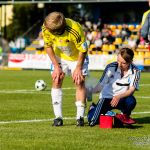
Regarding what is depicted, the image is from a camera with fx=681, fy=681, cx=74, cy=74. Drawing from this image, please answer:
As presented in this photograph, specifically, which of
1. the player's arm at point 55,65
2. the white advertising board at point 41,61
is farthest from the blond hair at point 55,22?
the white advertising board at point 41,61

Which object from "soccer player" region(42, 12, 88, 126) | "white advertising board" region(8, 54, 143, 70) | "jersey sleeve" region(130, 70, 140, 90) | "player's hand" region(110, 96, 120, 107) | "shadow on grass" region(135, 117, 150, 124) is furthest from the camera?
"white advertising board" region(8, 54, 143, 70)

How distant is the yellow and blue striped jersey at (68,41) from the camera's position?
9.97 meters

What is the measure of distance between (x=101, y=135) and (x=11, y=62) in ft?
95.5

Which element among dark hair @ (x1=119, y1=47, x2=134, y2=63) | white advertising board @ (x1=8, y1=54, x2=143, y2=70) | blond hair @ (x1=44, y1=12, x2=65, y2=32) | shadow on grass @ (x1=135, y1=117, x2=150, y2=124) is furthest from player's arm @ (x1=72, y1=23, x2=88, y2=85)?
white advertising board @ (x1=8, y1=54, x2=143, y2=70)

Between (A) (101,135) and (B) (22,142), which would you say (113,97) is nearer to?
(A) (101,135)

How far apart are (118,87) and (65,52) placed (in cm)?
97

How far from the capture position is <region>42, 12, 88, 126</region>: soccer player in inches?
388

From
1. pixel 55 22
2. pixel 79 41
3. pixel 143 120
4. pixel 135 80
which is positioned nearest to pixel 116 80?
pixel 135 80

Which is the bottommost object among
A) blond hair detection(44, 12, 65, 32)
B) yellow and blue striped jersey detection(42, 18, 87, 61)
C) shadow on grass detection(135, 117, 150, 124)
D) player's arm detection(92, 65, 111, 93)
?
shadow on grass detection(135, 117, 150, 124)

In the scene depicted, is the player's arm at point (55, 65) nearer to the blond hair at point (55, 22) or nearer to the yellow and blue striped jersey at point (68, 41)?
the yellow and blue striped jersey at point (68, 41)

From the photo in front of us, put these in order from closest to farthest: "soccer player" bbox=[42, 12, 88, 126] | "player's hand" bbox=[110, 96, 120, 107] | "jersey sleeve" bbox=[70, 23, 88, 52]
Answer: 1. "soccer player" bbox=[42, 12, 88, 126]
2. "jersey sleeve" bbox=[70, 23, 88, 52]
3. "player's hand" bbox=[110, 96, 120, 107]

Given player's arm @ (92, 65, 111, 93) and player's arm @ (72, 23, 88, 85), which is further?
player's arm @ (92, 65, 111, 93)

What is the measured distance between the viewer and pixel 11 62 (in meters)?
37.7

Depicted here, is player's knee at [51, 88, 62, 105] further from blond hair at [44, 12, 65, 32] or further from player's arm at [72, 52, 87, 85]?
blond hair at [44, 12, 65, 32]
